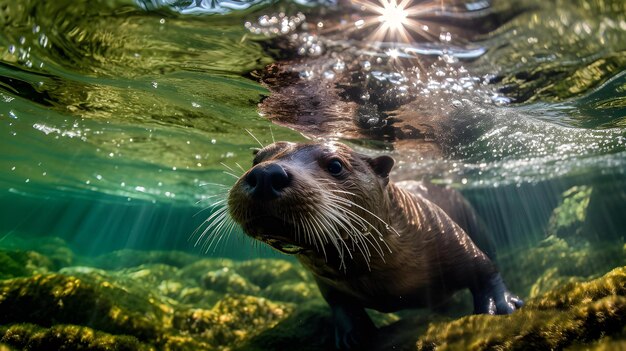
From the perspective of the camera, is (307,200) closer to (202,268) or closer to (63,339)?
(63,339)

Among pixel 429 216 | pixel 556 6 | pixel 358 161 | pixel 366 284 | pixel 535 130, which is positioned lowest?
pixel 366 284

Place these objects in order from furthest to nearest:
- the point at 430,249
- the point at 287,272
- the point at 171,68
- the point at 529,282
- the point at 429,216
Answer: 1. the point at 287,272
2. the point at 529,282
3. the point at 171,68
4. the point at 429,216
5. the point at 430,249

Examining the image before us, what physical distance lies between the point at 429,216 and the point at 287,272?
291 inches

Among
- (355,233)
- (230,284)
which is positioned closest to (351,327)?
(355,233)

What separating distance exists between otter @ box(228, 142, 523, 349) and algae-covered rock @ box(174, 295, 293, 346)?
1.25 metres

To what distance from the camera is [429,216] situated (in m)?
5.96

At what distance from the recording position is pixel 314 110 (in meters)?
8.14

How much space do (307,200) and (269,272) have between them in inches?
409

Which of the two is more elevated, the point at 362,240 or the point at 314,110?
the point at 314,110

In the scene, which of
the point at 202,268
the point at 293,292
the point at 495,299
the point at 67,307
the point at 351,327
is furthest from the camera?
the point at 202,268

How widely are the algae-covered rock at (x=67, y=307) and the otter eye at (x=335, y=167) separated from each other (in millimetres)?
2891

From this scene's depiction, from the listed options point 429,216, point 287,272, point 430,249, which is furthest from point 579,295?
point 287,272

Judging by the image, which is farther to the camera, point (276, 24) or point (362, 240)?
point (276, 24)

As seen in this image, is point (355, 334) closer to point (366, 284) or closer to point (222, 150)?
point (366, 284)
